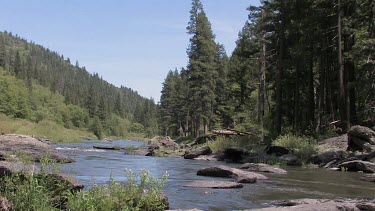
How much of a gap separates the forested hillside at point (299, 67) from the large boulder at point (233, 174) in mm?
11064

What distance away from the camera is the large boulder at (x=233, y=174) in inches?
630

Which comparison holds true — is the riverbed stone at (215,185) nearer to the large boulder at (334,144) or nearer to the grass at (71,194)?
the grass at (71,194)

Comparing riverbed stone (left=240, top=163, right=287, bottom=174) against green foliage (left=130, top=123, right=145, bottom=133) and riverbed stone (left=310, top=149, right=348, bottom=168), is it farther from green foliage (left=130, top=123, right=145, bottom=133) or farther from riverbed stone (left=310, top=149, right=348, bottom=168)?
green foliage (left=130, top=123, right=145, bottom=133)

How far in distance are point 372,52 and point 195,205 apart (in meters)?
17.6

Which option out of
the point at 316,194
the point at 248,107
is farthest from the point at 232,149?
the point at 248,107

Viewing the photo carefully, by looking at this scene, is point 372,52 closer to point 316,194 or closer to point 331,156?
point 331,156

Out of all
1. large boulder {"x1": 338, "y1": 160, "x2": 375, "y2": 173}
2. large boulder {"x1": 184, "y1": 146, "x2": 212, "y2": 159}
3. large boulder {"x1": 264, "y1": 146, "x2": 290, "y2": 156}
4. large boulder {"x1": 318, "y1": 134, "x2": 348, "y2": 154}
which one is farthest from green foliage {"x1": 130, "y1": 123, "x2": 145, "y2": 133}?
large boulder {"x1": 338, "y1": 160, "x2": 375, "y2": 173}

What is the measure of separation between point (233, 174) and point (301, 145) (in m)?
12.1

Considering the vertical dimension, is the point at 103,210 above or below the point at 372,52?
below

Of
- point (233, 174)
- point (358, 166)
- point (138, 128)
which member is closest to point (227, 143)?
point (358, 166)

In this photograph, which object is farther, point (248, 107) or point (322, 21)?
point (248, 107)

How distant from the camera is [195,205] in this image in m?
10.6

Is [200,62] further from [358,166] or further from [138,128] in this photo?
[138,128]

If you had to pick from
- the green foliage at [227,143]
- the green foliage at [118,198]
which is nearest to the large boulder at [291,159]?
the green foliage at [227,143]
